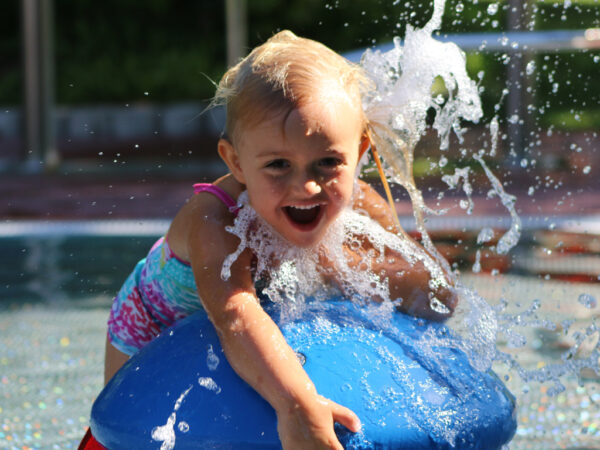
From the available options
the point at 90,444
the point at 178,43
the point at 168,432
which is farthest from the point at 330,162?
the point at 178,43

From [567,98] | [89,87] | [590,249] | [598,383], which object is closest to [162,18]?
[89,87]

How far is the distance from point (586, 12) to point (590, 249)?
1044 cm

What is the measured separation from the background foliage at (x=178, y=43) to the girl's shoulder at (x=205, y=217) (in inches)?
501

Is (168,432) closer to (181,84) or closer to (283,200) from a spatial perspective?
(283,200)

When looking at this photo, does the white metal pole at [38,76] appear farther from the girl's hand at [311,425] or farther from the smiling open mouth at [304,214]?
the girl's hand at [311,425]

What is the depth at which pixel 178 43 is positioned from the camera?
1661 cm

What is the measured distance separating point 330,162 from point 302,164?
76 mm

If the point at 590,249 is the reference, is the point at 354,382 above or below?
above

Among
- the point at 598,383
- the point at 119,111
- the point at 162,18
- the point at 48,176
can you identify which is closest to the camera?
the point at 598,383

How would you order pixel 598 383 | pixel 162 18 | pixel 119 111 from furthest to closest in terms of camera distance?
pixel 162 18
pixel 119 111
pixel 598 383

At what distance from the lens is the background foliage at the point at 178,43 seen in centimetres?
1559

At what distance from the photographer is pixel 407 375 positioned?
210cm

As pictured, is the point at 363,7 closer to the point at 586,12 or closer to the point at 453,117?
the point at 586,12

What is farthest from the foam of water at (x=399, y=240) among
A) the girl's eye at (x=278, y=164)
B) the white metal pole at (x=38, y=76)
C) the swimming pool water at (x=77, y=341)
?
the white metal pole at (x=38, y=76)
